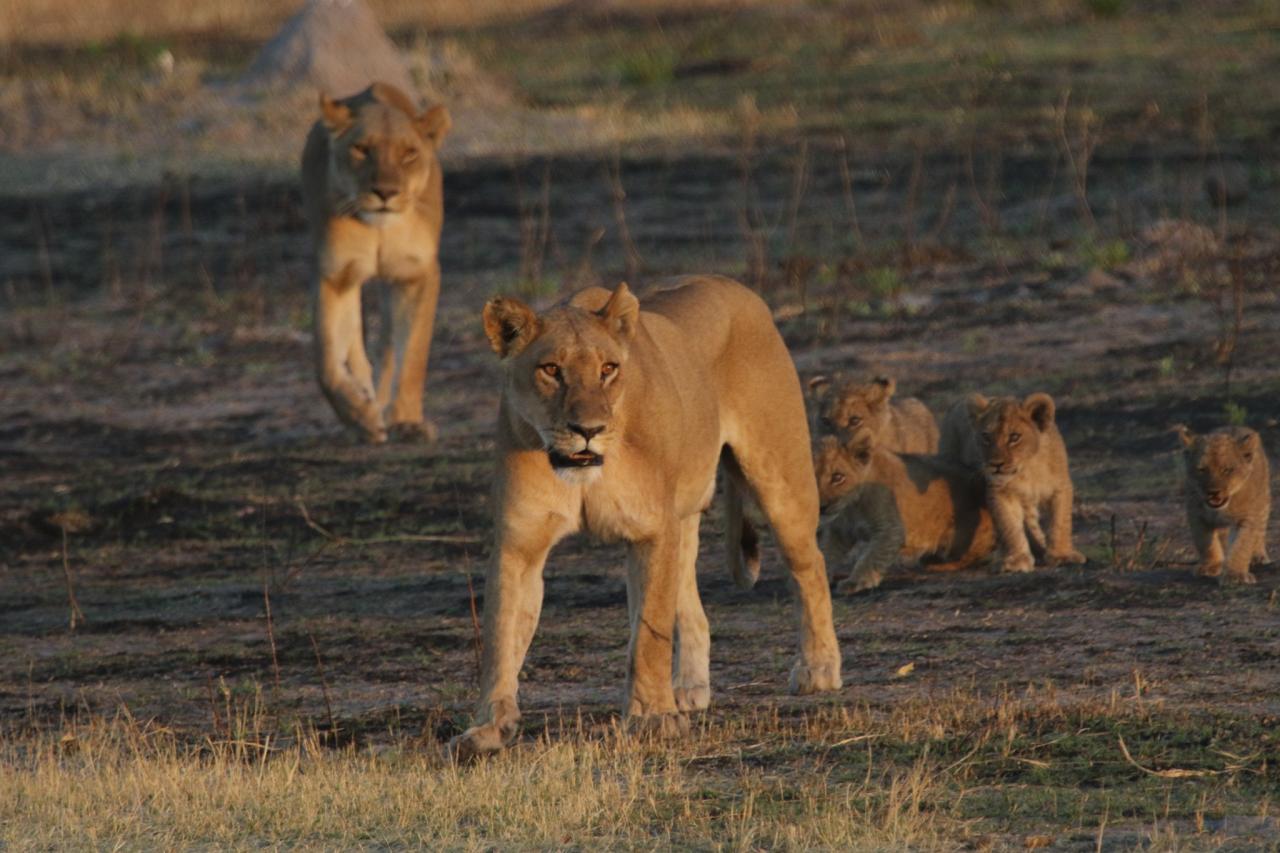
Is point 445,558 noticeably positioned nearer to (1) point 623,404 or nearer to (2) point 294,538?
(2) point 294,538

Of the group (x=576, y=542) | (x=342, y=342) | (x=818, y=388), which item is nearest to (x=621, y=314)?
(x=818, y=388)

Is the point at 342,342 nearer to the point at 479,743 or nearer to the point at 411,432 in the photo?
the point at 411,432

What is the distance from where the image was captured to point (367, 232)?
12711mm

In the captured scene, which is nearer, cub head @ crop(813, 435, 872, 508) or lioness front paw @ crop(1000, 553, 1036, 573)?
lioness front paw @ crop(1000, 553, 1036, 573)

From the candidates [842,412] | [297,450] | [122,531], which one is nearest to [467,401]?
[297,450]

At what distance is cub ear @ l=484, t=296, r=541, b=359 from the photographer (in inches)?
248

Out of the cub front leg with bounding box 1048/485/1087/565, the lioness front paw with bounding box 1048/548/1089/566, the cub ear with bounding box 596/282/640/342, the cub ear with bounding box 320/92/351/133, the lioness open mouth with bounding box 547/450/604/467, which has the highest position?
the cub ear with bounding box 320/92/351/133

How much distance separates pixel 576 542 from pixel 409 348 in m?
2.38

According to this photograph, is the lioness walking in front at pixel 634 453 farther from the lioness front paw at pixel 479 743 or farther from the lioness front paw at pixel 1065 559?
the lioness front paw at pixel 1065 559

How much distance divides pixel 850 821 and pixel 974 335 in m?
9.36

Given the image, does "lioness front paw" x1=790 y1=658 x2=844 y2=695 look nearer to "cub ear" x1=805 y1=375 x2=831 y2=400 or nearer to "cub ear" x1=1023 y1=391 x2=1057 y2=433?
"cub ear" x1=1023 y1=391 x2=1057 y2=433

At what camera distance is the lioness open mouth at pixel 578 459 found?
6.17 metres

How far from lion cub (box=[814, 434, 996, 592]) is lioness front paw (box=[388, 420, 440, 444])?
382 centimetres

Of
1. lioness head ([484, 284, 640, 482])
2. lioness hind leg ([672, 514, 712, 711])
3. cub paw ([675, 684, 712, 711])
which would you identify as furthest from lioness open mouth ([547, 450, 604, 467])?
cub paw ([675, 684, 712, 711])
